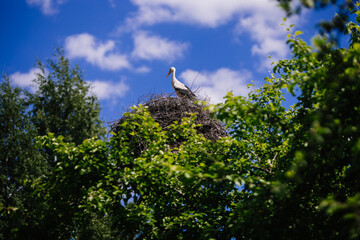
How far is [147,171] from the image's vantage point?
17.2ft

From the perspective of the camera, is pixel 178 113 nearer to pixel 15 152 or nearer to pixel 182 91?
pixel 182 91

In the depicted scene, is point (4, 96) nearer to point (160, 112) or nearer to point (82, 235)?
point (82, 235)

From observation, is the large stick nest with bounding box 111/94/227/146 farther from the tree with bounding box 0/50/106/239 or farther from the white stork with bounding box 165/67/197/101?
the tree with bounding box 0/50/106/239

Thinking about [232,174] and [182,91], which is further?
[182,91]

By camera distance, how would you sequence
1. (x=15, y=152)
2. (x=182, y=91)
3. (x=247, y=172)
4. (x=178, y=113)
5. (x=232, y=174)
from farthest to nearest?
(x=15, y=152) < (x=182, y=91) < (x=178, y=113) < (x=247, y=172) < (x=232, y=174)

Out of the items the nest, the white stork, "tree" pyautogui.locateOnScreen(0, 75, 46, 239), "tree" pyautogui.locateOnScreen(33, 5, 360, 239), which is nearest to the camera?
"tree" pyautogui.locateOnScreen(33, 5, 360, 239)

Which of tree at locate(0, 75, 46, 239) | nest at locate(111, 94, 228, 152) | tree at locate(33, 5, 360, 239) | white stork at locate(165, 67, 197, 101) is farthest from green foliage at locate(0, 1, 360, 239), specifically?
tree at locate(0, 75, 46, 239)

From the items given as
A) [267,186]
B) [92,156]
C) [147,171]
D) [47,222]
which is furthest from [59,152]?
[267,186]

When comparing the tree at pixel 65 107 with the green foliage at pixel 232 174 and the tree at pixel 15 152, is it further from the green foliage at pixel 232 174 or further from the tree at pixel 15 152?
the green foliage at pixel 232 174

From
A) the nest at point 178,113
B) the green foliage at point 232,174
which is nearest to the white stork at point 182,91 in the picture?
the nest at point 178,113

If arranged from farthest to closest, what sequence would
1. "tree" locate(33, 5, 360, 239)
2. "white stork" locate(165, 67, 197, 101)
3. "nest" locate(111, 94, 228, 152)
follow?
"white stork" locate(165, 67, 197, 101) → "nest" locate(111, 94, 228, 152) → "tree" locate(33, 5, 360, 239)

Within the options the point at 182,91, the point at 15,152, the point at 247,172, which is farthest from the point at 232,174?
the point at 15,152

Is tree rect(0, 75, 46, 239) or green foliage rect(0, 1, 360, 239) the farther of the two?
tree rect(0, 75, 46, 239)

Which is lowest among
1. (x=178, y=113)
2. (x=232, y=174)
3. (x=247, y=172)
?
(x=232, y=174)
